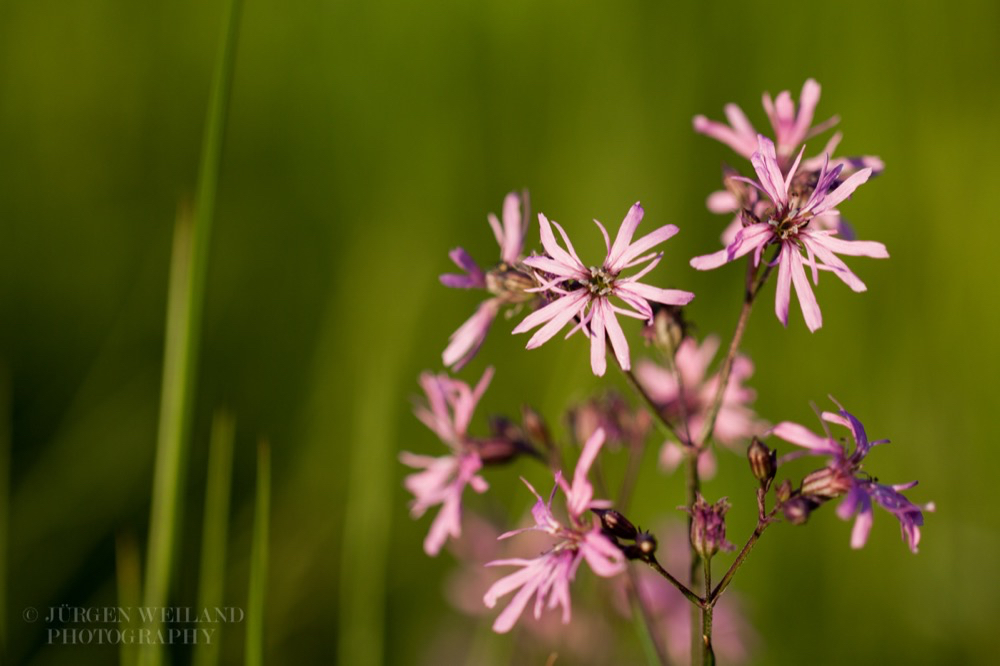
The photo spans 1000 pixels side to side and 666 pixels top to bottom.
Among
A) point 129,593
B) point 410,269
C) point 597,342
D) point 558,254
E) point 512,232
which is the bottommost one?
point 129,593

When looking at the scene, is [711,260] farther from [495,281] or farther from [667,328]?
[495,281]

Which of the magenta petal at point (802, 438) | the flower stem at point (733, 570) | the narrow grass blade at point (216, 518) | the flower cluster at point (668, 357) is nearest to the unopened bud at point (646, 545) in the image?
the flower cluster at point (668, 357)

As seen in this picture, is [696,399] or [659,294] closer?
[659,294]

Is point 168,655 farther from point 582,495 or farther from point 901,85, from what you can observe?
point 901,85

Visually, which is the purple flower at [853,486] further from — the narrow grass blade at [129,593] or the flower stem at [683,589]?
the narrow grass blade at [129,593]

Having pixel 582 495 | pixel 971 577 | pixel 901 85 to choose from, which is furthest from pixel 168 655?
pixel 901 85
